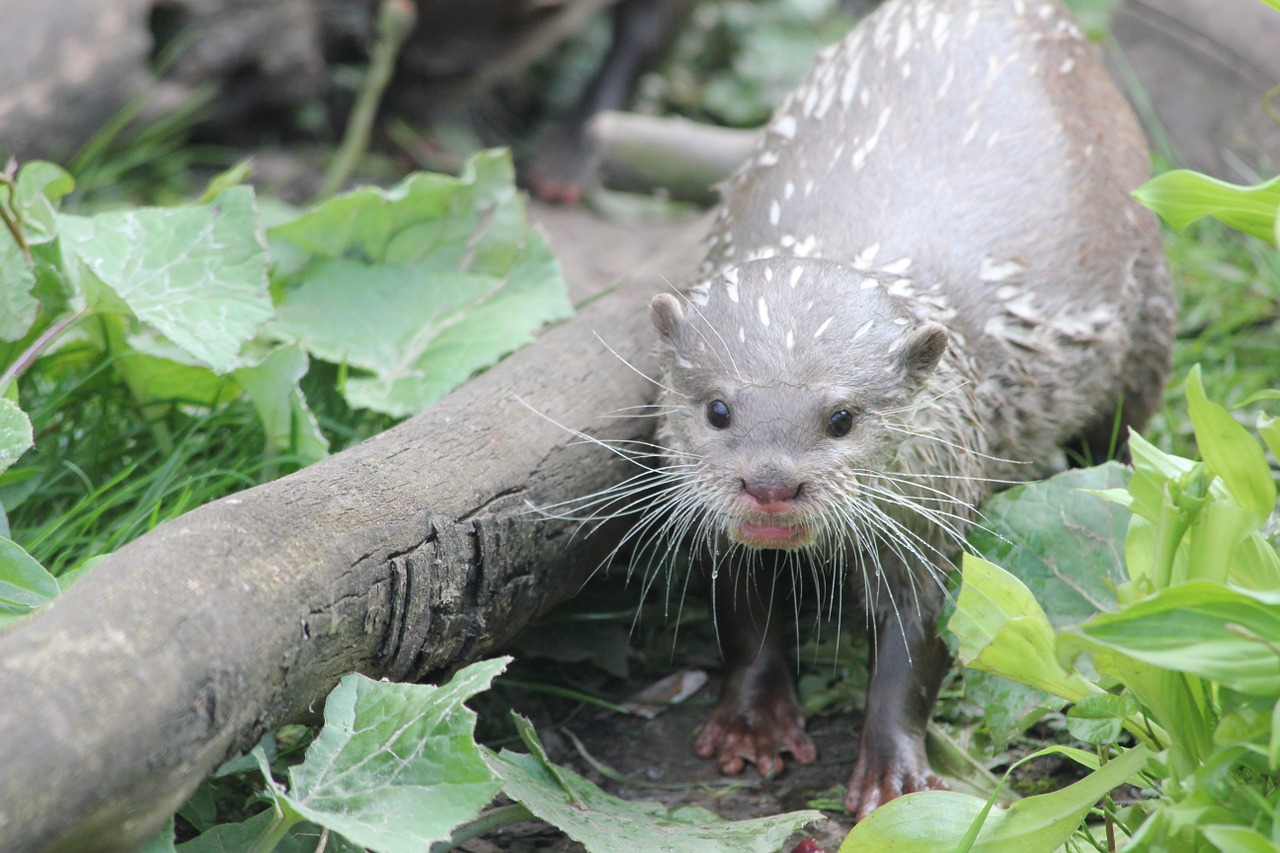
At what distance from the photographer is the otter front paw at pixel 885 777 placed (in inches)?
92.0

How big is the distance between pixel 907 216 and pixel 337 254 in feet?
4.30

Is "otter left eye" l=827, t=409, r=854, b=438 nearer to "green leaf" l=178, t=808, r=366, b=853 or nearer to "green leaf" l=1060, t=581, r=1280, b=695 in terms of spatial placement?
"green leaf" l=1060, t=581, r=1280, b=695

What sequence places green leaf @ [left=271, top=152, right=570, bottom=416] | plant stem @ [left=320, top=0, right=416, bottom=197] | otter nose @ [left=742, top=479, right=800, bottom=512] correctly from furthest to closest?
1. plant stem @ [left=320, top=0, right=416, bottom=197]
2. green leaf @ [left=271, top=152, right=570, bottom=416]
3. otter nose @ [left=742, top=479, right=800, bottom=512]

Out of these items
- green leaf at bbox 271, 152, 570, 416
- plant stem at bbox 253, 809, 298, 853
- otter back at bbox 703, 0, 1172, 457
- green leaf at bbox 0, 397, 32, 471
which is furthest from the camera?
green leaf at bbox 271, 152, 570, 416

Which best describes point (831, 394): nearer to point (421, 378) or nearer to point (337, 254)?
point (421, 378)

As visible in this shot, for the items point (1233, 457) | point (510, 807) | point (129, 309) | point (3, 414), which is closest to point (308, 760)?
point (510, 807)

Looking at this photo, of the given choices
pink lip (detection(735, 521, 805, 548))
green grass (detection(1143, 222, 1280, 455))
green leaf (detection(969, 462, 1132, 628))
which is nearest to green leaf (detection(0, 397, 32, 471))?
pink lip (detection(735, 521, 805, 548))

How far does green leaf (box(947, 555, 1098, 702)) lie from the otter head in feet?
1.31

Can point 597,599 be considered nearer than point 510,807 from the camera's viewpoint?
No

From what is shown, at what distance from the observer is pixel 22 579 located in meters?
1.88

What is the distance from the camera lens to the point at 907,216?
2.74 m

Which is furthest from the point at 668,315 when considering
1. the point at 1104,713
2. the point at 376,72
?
the point at 376,72

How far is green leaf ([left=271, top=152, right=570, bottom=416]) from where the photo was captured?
288 cm

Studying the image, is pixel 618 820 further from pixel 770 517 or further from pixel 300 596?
pixel 300 596
